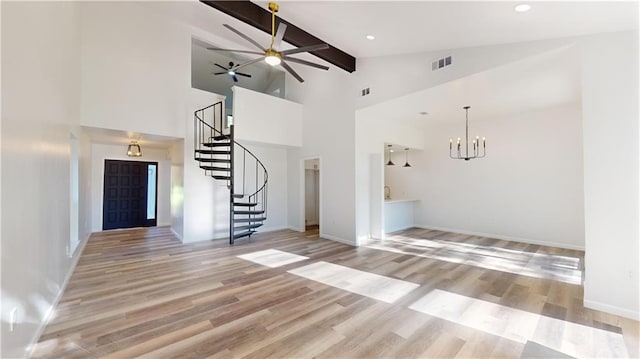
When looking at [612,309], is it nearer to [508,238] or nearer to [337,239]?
[508,238]

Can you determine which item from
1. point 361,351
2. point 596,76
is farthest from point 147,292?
point 596,76

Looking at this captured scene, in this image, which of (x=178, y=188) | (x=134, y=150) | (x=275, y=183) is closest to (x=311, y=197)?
(x=275, y=183)

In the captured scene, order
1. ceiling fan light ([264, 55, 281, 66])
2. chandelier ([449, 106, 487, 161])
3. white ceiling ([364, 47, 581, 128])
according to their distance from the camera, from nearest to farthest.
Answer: white ceiling ([364, 47, 581, 128])
ceiling fan light ([264, 55, 281, 66])
chandelier ([449, 106, 487, 161])

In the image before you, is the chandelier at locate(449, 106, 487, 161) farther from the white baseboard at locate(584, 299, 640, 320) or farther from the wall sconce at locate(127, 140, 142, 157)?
the wall sconce at locate(127, 140, 142, 157)

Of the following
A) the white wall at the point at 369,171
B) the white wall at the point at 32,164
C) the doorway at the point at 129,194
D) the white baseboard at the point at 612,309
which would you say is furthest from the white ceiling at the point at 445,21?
the doorway at the point at 129,194

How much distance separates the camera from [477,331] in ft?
8.31

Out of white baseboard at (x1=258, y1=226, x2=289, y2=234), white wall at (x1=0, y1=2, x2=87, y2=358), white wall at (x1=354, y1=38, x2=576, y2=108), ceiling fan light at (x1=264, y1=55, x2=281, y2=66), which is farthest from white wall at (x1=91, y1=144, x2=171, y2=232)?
white wall at (x1=354, y1=38, x2=576, y2=108)

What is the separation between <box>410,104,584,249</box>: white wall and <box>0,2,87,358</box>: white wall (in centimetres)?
795

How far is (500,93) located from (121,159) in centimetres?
1016

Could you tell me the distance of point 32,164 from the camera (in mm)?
2248

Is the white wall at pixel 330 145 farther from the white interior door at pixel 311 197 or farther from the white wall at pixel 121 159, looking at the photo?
the white wall at pixel 121 159

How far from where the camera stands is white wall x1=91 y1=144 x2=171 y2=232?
7.64m

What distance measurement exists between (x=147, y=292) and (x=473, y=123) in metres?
7.98

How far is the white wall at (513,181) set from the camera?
18.5 feet
